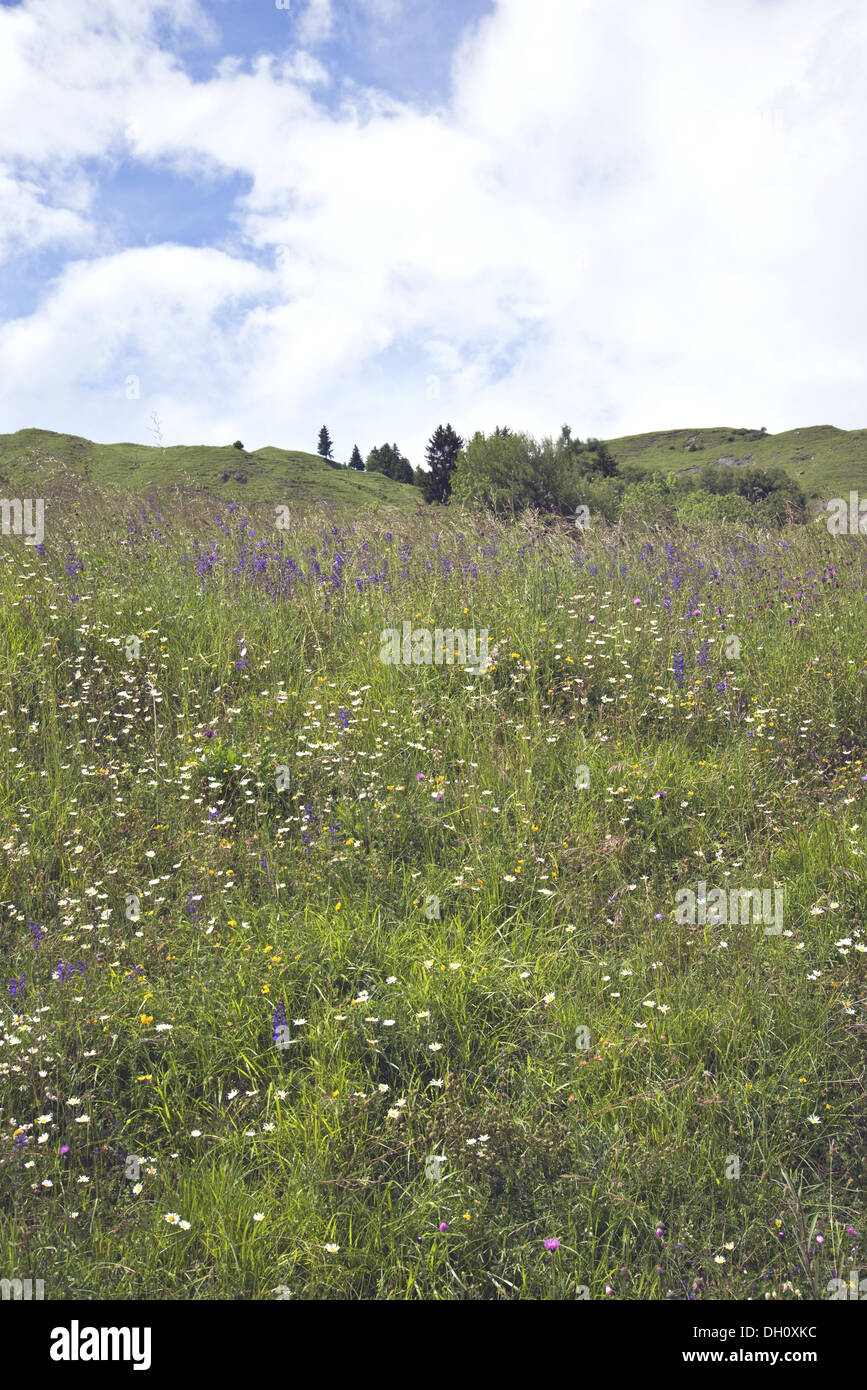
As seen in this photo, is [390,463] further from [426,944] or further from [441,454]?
[426,944]

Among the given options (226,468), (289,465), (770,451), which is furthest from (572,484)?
(770,451)

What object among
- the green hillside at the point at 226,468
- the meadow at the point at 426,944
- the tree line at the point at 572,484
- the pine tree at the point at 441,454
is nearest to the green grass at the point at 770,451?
the tree line at the point at 572,484

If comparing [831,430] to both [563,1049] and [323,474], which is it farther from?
[563,1049]

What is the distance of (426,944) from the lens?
11.8 ft

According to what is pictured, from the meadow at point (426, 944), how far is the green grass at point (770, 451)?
67144 mm

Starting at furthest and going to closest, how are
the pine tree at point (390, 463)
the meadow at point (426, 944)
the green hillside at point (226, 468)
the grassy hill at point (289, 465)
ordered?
the pine tree at point (390, 463) → the green hillside at point (226, 468) → the grassy hill at point (289, 465) → the meadow at point (426, 944)

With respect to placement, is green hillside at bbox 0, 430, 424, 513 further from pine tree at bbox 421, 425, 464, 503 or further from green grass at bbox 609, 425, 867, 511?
green grass at bbox 609, 425, 867, 511

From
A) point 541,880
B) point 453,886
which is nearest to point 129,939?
point 453,886

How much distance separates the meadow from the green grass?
67.1 m

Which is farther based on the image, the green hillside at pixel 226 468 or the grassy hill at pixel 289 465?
the green hillside at pixel 226 468

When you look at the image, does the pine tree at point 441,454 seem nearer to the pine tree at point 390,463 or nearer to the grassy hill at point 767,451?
the pine tree at point 390,463

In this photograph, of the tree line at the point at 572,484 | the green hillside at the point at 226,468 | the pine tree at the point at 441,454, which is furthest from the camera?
the pine tree at the point at 441,454

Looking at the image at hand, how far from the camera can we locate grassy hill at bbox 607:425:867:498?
2968 inches

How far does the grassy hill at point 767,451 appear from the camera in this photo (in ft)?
247
